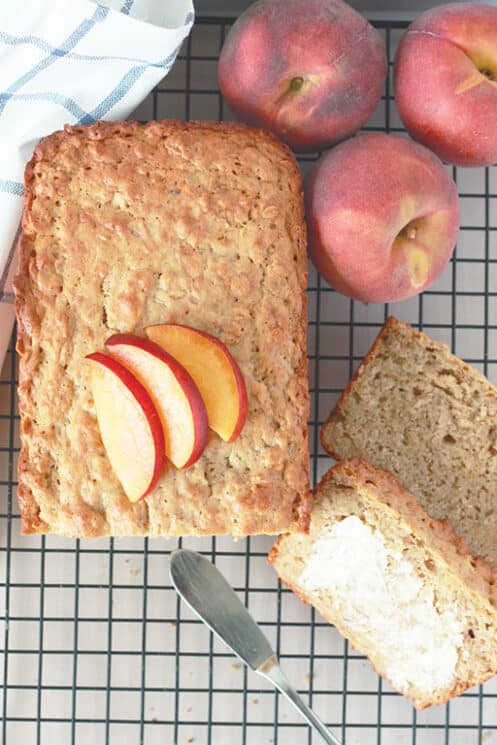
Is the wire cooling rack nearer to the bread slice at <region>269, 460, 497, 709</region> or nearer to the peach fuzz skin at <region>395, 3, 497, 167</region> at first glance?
the bread slice at <region>269, 460, 497, 709</region>

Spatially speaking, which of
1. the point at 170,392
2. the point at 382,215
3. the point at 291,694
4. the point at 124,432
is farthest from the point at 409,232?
the point at 291,694

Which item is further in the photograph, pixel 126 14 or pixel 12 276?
Answer: pixel 12 276

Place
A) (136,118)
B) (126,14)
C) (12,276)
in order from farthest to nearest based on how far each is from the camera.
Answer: (136,118), (12,276), (126,14)

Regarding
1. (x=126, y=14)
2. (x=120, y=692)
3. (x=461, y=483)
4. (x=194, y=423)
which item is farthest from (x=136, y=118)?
(x=120, y=692)

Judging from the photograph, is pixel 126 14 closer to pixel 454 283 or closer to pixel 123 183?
pixel 123 183

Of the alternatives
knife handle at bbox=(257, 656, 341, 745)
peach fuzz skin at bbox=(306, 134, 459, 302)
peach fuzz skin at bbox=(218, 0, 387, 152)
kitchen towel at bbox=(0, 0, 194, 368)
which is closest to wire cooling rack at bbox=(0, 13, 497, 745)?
knife handle at bbox=(257, 656, 341, 745)

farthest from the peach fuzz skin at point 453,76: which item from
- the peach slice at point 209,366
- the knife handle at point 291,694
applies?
the knife handle at point 291,694
